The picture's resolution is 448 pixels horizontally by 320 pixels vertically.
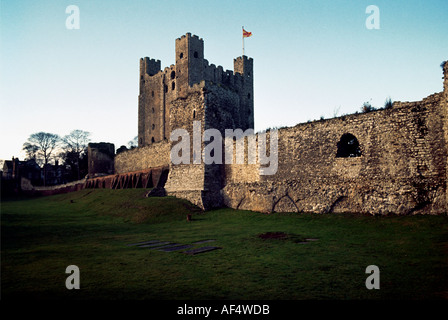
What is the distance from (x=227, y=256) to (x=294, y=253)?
5.45ft

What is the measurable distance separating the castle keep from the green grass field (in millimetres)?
1173

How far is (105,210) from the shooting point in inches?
792

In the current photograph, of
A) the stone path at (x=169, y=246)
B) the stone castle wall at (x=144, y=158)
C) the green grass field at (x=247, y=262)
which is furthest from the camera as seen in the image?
the stone castle wall at (x=144, y=158)

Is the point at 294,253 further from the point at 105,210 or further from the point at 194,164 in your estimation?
the point at 105,210

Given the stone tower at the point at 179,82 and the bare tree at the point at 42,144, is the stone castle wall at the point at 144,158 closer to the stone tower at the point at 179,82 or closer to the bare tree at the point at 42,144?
the stone tower at the point at 179,82

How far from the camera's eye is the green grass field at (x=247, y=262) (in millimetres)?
4961

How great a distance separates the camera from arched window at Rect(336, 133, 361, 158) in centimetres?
1529

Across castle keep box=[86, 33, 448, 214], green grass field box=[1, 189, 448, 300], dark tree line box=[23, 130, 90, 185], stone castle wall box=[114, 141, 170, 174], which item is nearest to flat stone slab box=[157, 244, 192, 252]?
green grass field box=[1, 189, 448, 300]

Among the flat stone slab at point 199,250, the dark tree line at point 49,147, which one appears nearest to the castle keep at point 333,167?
the flat stone slab at point 199,250

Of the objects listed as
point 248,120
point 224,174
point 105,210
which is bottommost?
point 105,210

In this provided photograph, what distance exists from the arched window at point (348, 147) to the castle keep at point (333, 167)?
5 cm
